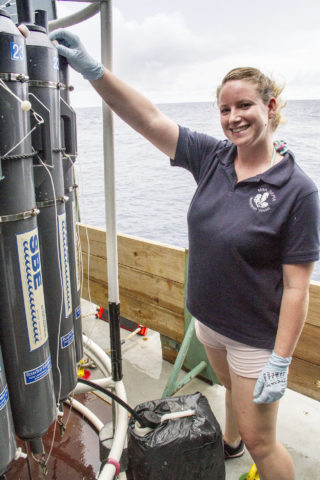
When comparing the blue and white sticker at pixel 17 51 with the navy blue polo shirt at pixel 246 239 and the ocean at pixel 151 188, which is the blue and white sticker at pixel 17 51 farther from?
A: the ocean at pixel 151 188

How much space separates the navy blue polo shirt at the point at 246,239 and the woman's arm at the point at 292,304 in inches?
1.5

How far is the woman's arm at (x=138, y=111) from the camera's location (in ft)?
4.12

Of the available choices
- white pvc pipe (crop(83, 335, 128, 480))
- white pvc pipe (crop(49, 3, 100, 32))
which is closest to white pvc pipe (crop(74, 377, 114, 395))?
white pvc pipe (crop(83, 335, 128, 480))

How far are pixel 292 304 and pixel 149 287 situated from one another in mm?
1320

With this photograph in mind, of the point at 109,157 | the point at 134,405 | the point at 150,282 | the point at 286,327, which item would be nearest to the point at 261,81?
the point at 109,157

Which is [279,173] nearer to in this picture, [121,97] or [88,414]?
[121,97]

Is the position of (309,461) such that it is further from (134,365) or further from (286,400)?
(134,365)

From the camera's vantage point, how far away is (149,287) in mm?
2406

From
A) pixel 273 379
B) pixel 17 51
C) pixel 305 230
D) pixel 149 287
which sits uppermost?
pixel 17 51

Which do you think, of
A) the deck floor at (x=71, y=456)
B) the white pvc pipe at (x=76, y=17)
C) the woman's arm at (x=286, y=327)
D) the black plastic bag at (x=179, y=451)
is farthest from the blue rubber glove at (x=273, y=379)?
the white pvc pipe at (x=76, y=17)

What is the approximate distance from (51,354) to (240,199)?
793 mm

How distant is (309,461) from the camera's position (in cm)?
172

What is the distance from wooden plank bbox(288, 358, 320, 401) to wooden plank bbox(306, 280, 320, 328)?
243mm

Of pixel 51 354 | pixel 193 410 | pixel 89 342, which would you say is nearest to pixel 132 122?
pixel 51 354
